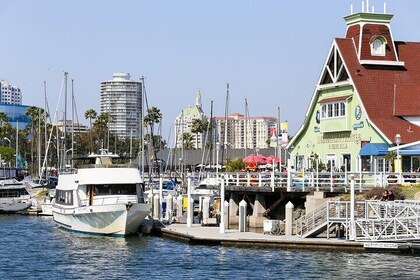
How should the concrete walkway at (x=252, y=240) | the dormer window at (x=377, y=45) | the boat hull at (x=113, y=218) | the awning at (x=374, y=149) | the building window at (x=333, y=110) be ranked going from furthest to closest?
the dormer window at (x=377, y=45), the building window at (x=333, y=110), the awning at (x=374, y=149), the boat hull at (x=113, y=218), the concrete walkway at (x=252, y=240)

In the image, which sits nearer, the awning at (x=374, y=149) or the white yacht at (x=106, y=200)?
the white yacht at (x=106, y=200)

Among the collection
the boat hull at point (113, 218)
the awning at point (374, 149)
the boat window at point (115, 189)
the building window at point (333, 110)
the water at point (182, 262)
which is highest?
the building window at point (333, 110)

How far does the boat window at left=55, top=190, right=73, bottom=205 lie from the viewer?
59.4 metres

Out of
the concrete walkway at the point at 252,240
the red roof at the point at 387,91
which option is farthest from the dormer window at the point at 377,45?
the concrete walkway at the point at 252,240

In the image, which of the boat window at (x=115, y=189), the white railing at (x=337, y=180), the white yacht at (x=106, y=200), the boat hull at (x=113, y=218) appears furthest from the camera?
the boat window at (x=115, y=189)

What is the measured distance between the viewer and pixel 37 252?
4816cm

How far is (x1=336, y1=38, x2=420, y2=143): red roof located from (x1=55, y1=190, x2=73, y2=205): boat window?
803 inches

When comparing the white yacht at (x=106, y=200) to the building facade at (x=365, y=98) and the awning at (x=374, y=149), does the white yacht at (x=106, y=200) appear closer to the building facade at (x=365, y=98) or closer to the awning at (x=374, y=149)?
the awning at (x=374, y=149)

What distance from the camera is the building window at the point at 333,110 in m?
67.1

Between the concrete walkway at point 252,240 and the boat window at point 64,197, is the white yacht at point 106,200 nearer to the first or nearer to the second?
the boat window at point 64,197

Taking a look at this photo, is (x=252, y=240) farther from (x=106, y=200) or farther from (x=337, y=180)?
(x=106, y=200)

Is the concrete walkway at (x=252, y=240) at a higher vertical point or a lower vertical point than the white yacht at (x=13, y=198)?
lower

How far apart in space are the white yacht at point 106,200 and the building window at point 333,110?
17.5 meters

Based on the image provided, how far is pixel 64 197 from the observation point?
6109 centimetres
